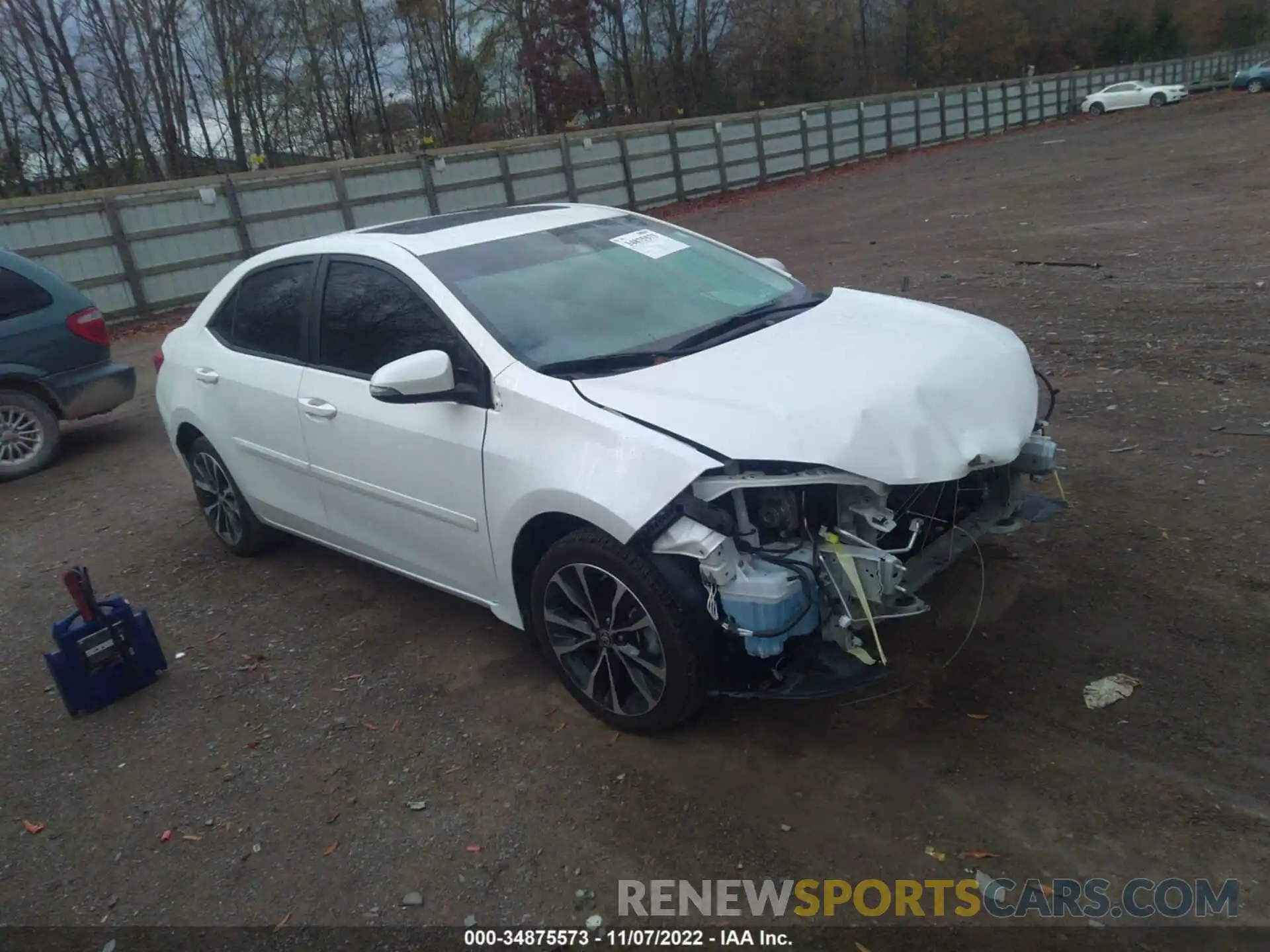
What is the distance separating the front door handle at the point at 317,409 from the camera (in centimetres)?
421

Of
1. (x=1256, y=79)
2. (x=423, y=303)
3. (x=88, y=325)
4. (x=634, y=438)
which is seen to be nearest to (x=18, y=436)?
(x=88, y=325)

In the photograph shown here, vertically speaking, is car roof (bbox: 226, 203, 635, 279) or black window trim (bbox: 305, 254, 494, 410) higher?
car roof (bbox: 226, 203, 635, 279)

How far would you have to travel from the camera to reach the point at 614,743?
3.48 m

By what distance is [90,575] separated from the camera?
18.3ft

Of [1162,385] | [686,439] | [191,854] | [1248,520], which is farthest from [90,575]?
[1162,385]

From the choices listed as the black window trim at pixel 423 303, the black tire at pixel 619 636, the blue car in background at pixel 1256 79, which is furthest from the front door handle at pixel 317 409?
the blue car in background at pixel 1256 79

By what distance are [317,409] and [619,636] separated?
71.9 inches

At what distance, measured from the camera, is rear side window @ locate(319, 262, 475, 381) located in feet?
12.5

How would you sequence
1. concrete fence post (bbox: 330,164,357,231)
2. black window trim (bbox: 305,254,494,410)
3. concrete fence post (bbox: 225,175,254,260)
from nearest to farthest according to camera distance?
black window trim (bbox: 305,254,494,410) < concrete fence post (bbox: 225,175,254,260) < concrete fence post (bbox: 330,164,357,231)

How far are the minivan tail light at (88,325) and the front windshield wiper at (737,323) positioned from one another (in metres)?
6.05

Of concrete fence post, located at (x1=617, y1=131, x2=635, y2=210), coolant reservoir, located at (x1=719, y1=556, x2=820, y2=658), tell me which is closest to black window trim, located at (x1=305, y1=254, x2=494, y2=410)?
coolant reservoir, located at (x1=719, y1=556, x2=820, y2=658)

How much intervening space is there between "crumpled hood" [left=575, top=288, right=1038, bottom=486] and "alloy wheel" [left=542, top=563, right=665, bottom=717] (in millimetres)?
616

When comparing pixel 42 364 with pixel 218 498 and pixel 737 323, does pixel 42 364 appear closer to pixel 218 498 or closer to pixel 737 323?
pixel 218 498

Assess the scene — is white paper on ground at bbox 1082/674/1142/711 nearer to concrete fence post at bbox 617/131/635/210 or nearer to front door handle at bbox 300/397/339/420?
front door handle at bbox 300/397/339/420
